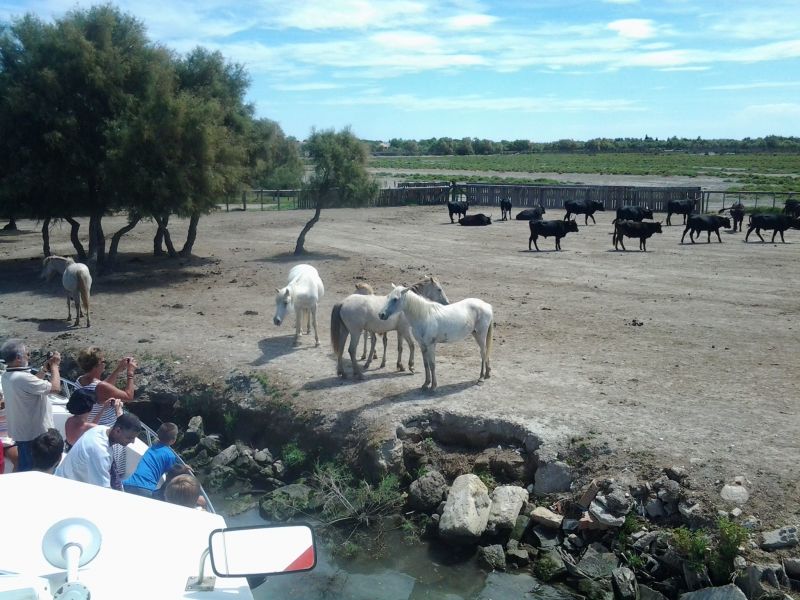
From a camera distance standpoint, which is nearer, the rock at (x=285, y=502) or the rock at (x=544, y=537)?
the rock at (x=544, y=537)

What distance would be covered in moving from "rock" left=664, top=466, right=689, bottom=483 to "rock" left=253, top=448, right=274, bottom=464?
19.5 feet

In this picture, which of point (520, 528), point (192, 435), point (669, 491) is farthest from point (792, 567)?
point (192, 435)

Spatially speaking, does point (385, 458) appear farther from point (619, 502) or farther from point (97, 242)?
point (97, 242)

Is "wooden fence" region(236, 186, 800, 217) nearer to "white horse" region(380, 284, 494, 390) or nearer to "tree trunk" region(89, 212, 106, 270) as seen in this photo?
"tree trunk" region(89, 212, 106, 270)

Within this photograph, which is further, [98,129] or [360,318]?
[98,129]

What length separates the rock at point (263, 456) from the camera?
39.8 ft

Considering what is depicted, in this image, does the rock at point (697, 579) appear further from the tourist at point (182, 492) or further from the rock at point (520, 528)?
the tourist at point (182, 492)

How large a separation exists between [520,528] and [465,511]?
0.70 metres

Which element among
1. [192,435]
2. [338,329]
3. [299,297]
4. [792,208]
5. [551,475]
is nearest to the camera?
[551,475]

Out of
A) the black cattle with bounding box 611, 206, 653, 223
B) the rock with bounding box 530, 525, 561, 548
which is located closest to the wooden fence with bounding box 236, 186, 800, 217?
the black cattle with bounding box 611, 206, 653, 223

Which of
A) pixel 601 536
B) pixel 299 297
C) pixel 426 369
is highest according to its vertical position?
pixel 299 297

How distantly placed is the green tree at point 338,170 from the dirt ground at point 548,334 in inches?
79.5

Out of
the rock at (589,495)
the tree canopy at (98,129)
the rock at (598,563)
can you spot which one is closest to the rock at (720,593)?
the rock at (598,563)

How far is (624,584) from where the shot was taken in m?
8.18
